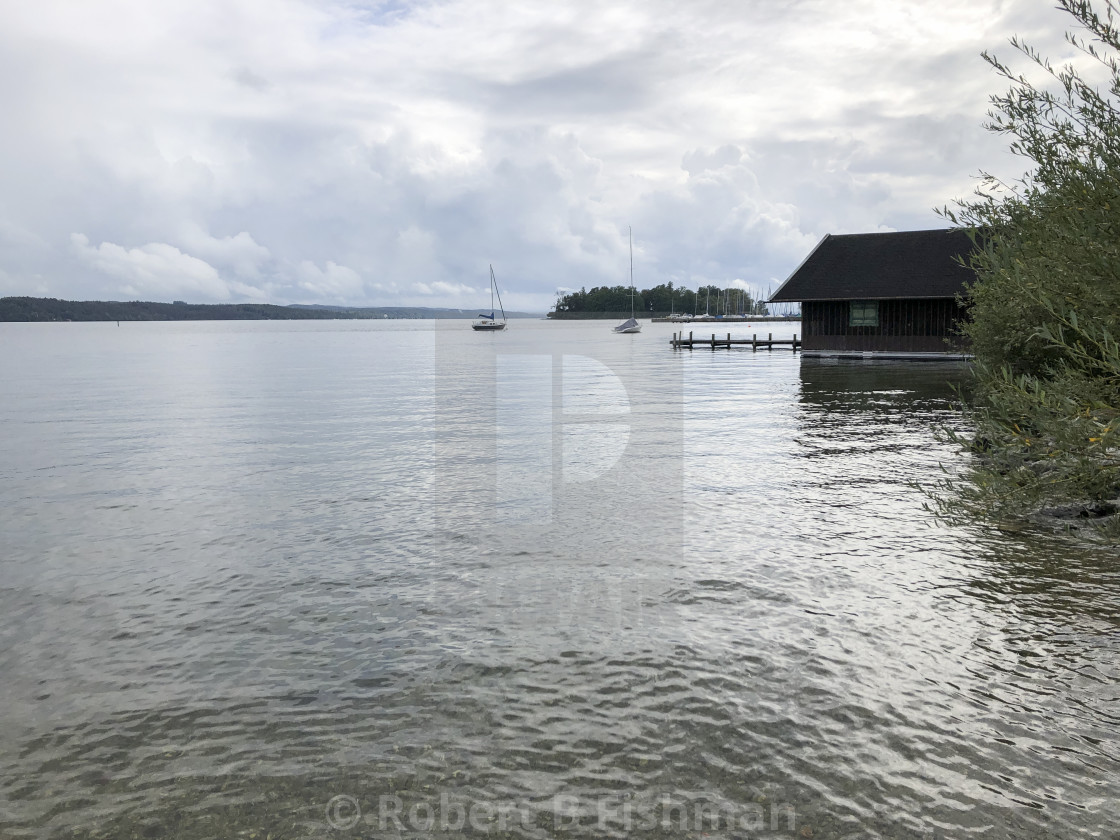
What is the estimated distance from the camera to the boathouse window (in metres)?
49.2

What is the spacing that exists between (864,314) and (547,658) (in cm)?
4667

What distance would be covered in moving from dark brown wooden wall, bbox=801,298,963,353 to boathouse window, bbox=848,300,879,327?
0.24m

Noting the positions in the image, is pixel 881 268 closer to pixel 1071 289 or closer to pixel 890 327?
pixel 890 327

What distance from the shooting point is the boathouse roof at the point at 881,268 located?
46.5 m

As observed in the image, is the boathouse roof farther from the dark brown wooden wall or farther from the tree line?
the tree line

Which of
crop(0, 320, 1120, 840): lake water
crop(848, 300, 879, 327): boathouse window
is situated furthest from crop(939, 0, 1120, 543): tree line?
crop(848, 300, 879, 327): boathouse window

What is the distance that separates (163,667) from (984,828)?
6614 mm

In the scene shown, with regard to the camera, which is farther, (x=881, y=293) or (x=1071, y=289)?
(x=881, y=293)

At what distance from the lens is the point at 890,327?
48562 millimetres

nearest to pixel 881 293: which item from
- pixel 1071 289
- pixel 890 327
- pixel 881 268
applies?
pixel 890 327

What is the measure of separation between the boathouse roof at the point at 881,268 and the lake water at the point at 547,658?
109 ft

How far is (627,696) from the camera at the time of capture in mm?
6793

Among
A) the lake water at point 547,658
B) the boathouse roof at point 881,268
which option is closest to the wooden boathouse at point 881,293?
the boathouse roof at point 881,268

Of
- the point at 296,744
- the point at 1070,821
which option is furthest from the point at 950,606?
the point at 296,744
